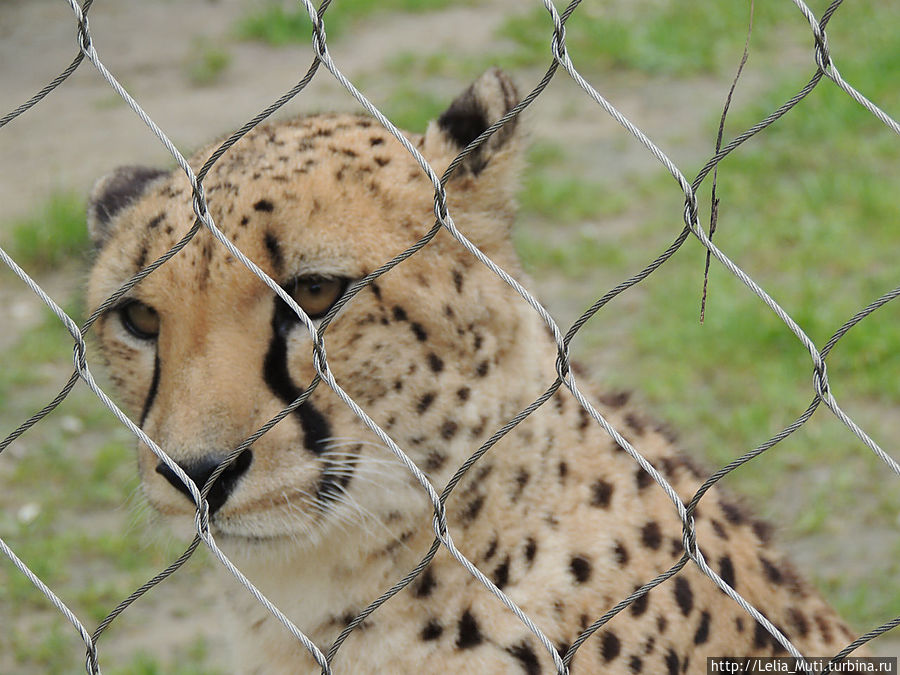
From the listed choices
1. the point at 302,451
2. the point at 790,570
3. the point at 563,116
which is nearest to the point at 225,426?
the point at 302,451

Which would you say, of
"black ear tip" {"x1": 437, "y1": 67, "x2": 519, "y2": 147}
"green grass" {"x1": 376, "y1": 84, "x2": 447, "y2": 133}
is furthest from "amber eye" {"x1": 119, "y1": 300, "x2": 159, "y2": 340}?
"green grass" {"x1": 376, "y1": 84, "x2": 447, "y2": 133}

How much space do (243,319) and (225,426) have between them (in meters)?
0.14

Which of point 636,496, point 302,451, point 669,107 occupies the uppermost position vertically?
point 302,451

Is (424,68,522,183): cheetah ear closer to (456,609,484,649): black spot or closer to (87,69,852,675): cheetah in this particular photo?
(87,69,852,675): cheetah

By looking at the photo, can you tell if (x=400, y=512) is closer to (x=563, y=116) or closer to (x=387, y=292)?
(x=387, y=292)

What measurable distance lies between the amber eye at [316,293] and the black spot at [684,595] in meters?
0.59

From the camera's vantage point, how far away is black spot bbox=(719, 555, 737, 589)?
1.64 meters

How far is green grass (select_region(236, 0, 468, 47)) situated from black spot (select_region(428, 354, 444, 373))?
156 inches

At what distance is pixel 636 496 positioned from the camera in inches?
66.3

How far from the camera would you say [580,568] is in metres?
1.60

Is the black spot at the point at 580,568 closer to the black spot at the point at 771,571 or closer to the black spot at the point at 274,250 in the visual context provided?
the black spot at the point at 771,571

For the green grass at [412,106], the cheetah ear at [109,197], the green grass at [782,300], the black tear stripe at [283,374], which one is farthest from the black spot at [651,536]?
the green grass at [412,106]

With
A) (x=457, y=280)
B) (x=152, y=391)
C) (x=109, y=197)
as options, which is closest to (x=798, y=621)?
(x=457, y=280)

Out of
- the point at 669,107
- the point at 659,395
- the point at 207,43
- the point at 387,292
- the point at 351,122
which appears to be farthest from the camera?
the point at 207,43
